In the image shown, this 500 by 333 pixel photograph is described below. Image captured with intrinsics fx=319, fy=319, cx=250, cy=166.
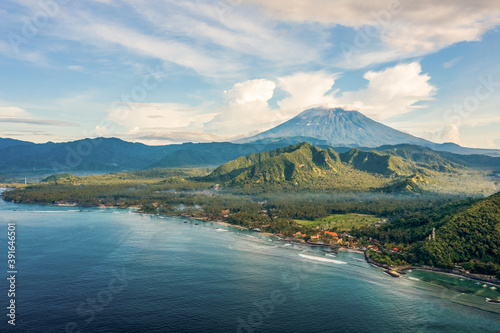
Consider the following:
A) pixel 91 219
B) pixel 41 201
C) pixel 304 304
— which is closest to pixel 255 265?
pixel 304 304

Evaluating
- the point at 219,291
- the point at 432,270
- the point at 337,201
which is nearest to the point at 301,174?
the point at 337,201

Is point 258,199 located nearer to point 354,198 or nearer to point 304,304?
point 354,198

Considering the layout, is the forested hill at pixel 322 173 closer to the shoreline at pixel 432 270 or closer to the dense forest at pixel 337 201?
the dense forest at pixel 337 201

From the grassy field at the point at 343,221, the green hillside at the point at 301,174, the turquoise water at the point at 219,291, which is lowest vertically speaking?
the turquoise water at the point at 219,291

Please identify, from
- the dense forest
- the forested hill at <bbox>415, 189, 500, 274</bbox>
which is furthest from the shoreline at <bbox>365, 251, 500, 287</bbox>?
the forested hill at <bbox>415, 189, 500, 274</bbox>

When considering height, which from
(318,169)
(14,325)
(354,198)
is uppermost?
(318,169)

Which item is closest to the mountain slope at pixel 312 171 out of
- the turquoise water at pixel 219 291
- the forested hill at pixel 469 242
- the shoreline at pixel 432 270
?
the forested hill at pixel 469 242
